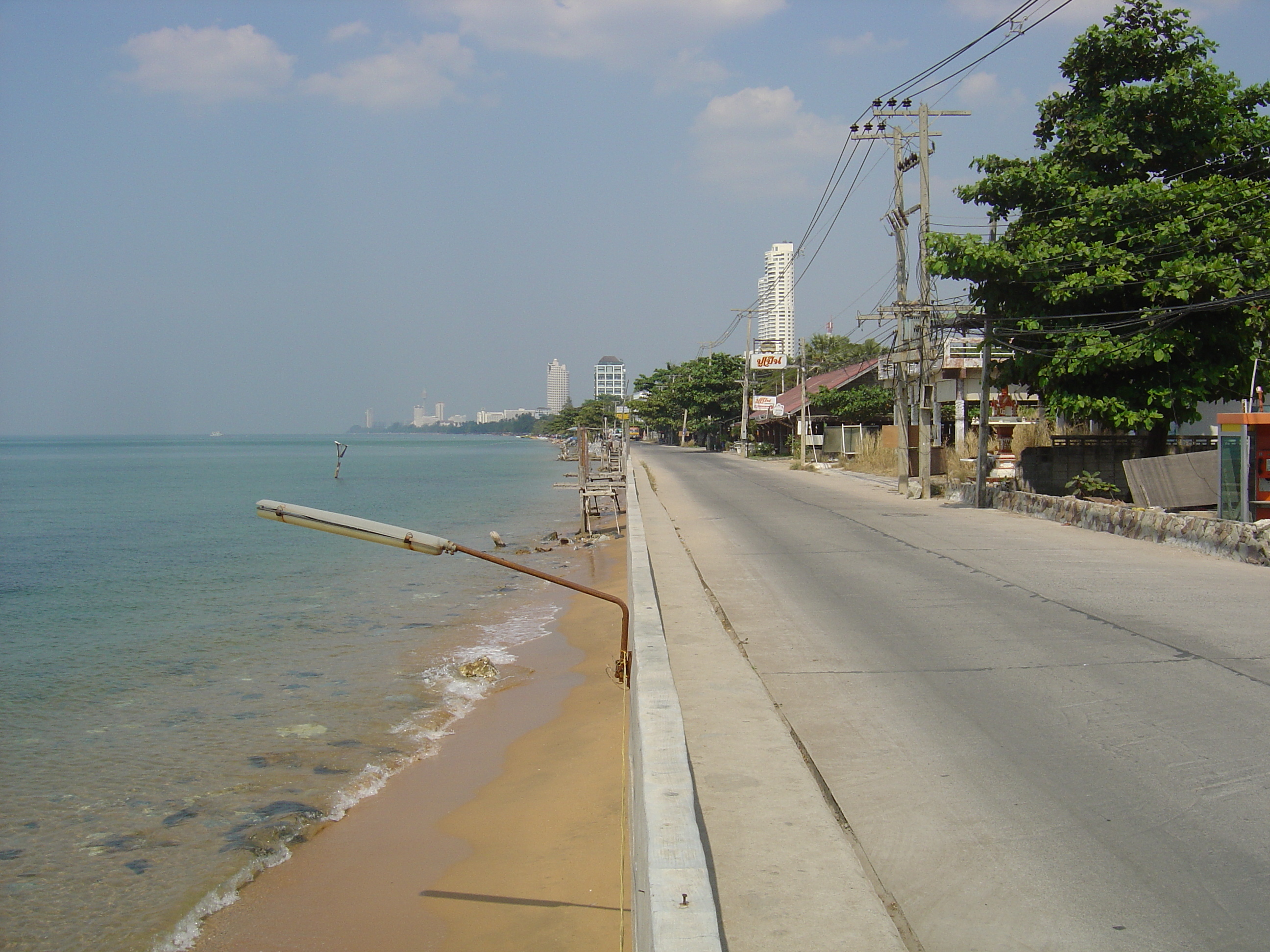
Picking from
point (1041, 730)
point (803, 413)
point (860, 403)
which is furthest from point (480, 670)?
point (860, 403)

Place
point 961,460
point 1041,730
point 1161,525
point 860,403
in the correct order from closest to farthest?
1. point 1041,730
2. point 1161,525
3. point 961,460
4. point 860,403

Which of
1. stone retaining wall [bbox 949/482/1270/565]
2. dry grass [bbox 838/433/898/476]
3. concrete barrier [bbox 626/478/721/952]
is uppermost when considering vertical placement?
dry grass [bbox 838/433/898/476]

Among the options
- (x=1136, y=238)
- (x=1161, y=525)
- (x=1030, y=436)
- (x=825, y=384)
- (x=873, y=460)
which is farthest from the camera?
(x=825, y=384)

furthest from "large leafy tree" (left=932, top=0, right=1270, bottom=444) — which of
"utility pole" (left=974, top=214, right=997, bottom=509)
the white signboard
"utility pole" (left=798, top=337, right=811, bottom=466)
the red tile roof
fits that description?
the white signboard

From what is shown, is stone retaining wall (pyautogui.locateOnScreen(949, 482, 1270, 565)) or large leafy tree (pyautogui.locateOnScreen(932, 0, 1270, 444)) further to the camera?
large leafy tree (pyautogui.locateOnScreen(932, 0, 1270, 444))

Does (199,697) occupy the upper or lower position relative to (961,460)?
lower

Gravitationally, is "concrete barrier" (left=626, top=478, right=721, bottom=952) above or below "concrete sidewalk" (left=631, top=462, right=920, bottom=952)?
above

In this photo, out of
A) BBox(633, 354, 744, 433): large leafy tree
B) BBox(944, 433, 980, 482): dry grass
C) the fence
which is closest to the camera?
the fence

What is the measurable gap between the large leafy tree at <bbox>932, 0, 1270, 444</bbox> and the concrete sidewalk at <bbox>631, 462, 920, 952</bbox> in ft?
47.3

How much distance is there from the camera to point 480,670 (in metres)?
13.9

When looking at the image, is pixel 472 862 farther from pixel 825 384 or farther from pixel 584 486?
pixel 825 384

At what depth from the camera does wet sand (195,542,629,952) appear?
6.68 m

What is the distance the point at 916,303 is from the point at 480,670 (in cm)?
1638

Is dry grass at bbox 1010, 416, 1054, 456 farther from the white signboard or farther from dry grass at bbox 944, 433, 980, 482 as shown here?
the white signboard
